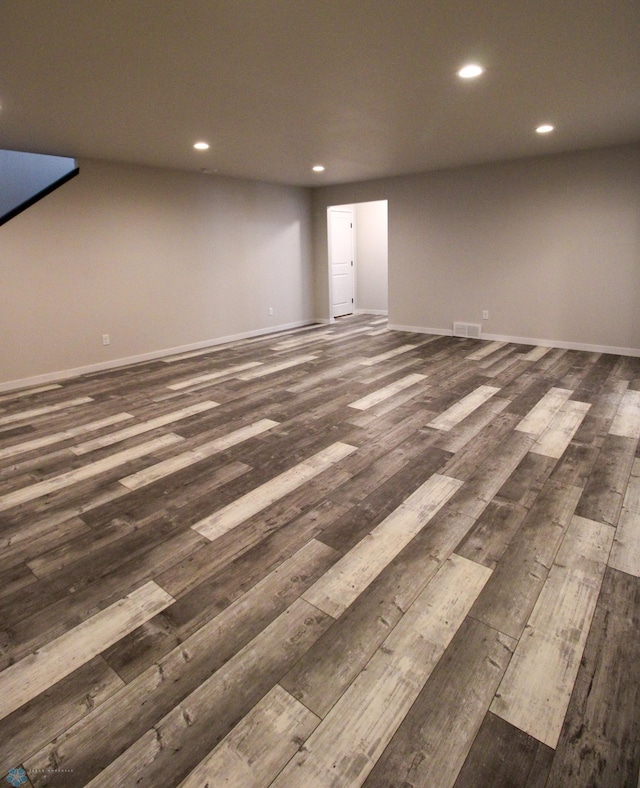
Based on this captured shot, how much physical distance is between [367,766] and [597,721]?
670 millimetres

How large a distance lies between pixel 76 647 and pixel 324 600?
0.89 m

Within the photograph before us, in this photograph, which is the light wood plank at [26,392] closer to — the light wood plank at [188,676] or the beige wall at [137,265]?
the beige wall at [137,265]

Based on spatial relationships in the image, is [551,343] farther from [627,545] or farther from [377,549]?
[377,549]

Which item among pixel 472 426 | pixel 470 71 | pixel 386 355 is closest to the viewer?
pixel 470 71

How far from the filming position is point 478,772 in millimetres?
1174

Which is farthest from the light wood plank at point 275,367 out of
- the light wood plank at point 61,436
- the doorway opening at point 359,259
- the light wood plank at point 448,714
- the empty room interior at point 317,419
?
the light wood plank at point 448,714

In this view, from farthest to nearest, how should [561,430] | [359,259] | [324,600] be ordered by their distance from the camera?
[359,259] → [561,430] → [324,600]

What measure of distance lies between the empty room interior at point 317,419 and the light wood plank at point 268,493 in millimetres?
21

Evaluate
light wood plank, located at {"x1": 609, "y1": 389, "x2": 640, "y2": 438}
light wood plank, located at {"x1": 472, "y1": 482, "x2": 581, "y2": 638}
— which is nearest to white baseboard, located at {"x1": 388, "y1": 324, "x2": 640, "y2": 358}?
light wood plank, located at {"x1": 609, "y1": 389, "x2": 640, "y2": 438}

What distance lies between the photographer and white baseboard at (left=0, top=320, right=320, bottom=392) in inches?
195

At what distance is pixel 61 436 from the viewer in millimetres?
3539

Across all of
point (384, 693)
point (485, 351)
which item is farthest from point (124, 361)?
point (384, 693)

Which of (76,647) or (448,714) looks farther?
(76,647)

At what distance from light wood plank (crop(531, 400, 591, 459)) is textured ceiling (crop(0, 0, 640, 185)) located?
7.66ft
